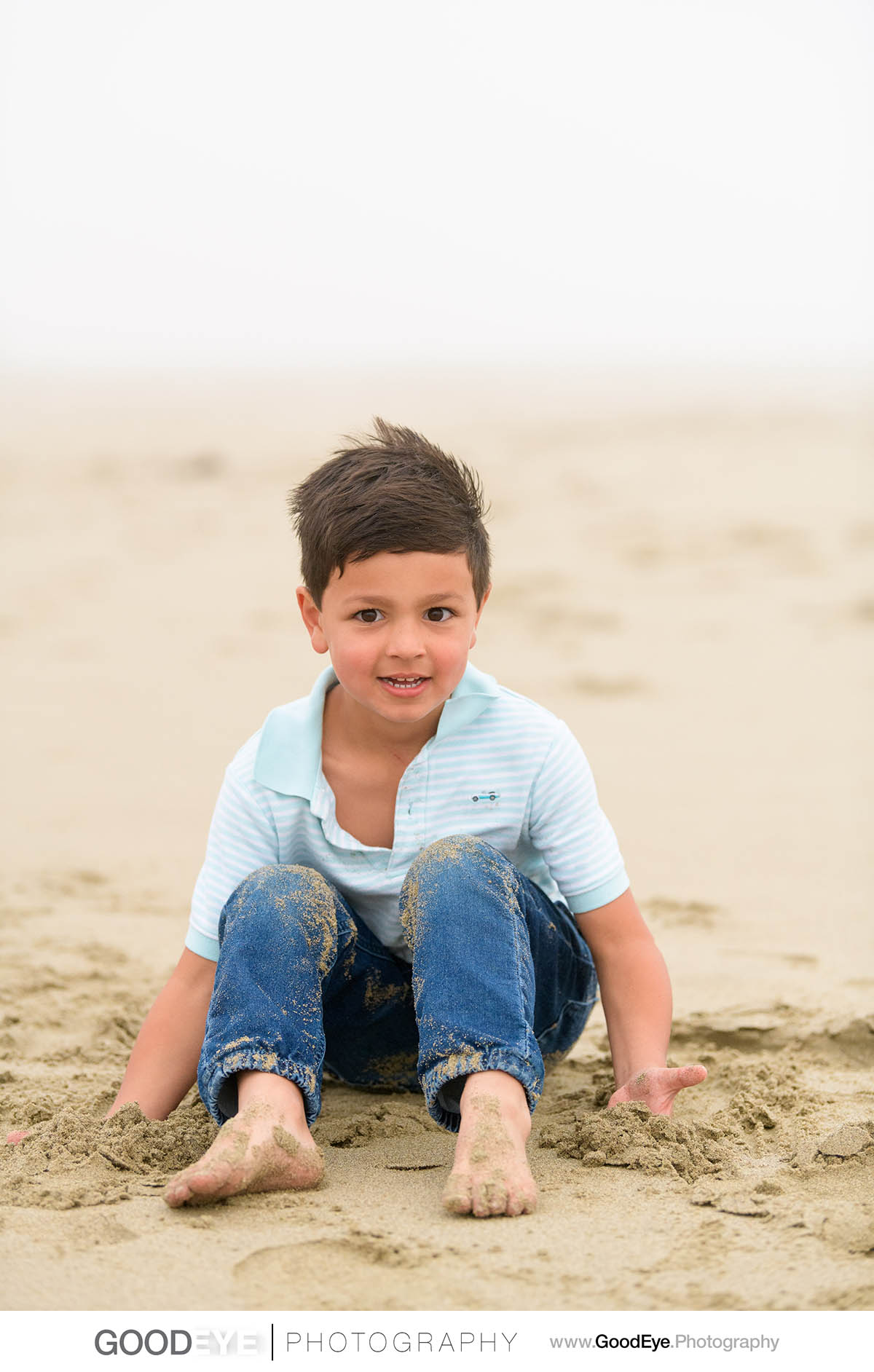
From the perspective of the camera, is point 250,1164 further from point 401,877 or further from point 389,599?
point 389,599

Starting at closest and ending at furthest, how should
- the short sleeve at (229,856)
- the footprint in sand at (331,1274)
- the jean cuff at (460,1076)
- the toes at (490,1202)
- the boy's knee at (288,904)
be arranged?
the footprint in sand at (331,1274), the toes at (490,1202), the jean cuff at (460,1076), the boy's knee at (288,904), the short sleeve at (229,856)

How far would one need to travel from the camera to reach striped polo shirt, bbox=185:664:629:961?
197cm

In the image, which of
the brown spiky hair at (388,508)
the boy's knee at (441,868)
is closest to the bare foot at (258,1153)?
the boy's knee at (441,868)

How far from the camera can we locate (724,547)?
264 inches

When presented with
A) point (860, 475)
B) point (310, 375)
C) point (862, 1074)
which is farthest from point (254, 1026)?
point (310, 375)

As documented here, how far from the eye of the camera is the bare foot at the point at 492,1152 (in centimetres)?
152

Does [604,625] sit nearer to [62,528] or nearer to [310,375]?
[62,528]

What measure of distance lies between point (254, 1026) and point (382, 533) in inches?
25.4

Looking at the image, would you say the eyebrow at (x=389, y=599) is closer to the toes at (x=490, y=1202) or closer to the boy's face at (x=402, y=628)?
the boy's face at (x=402, y=628)

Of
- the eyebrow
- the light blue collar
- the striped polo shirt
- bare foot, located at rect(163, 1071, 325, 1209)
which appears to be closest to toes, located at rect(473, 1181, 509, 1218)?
bare foot, located at rect(163, 1071, 325, 1209)

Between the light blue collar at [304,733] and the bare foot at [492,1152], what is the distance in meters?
0.51

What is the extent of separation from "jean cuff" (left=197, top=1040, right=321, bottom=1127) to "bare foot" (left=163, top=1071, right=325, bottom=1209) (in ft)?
0.04

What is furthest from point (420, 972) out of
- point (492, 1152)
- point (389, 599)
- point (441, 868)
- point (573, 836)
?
point (389, 599)

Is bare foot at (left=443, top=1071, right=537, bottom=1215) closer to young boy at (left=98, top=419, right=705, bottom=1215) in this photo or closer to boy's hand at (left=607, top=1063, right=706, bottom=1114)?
young boy at (left=98, top=419, right=705, bottom=1215)
